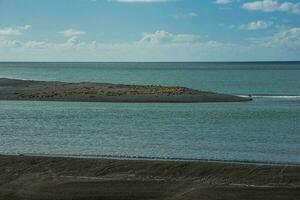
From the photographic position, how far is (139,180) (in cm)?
2033

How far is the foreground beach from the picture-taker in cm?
1859

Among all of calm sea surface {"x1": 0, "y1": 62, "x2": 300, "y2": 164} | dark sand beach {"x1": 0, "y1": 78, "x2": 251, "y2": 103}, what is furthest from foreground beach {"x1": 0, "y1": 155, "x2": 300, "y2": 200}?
dark sand beach {"x1": 0, "y1": 78, "x2": 251, "y2": 103}

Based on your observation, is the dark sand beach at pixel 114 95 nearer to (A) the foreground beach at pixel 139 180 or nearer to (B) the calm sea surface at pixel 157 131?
(B) the calm sea surface at pixel 157 131

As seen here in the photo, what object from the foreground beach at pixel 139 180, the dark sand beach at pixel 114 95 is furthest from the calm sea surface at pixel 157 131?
the dark sand beach at pixel 114 95

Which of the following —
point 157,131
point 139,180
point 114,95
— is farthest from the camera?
point 114,95

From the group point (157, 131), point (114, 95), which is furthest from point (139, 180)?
point (114, 95)

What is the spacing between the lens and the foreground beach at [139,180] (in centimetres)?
1859

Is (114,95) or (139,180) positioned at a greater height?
(139,180)

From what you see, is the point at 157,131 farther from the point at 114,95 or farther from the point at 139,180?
the point at 114,95

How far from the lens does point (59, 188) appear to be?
19422 mm

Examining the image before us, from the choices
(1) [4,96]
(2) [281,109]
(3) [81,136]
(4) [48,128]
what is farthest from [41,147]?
(1) [4,96]

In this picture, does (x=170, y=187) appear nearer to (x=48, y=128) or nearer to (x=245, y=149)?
(x=245, y=149)

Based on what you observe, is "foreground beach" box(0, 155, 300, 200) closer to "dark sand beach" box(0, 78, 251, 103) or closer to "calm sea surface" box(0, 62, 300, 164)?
"calm sea surface" box(0, 62, 300, 164)

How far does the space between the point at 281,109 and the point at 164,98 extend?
46.2 feet
